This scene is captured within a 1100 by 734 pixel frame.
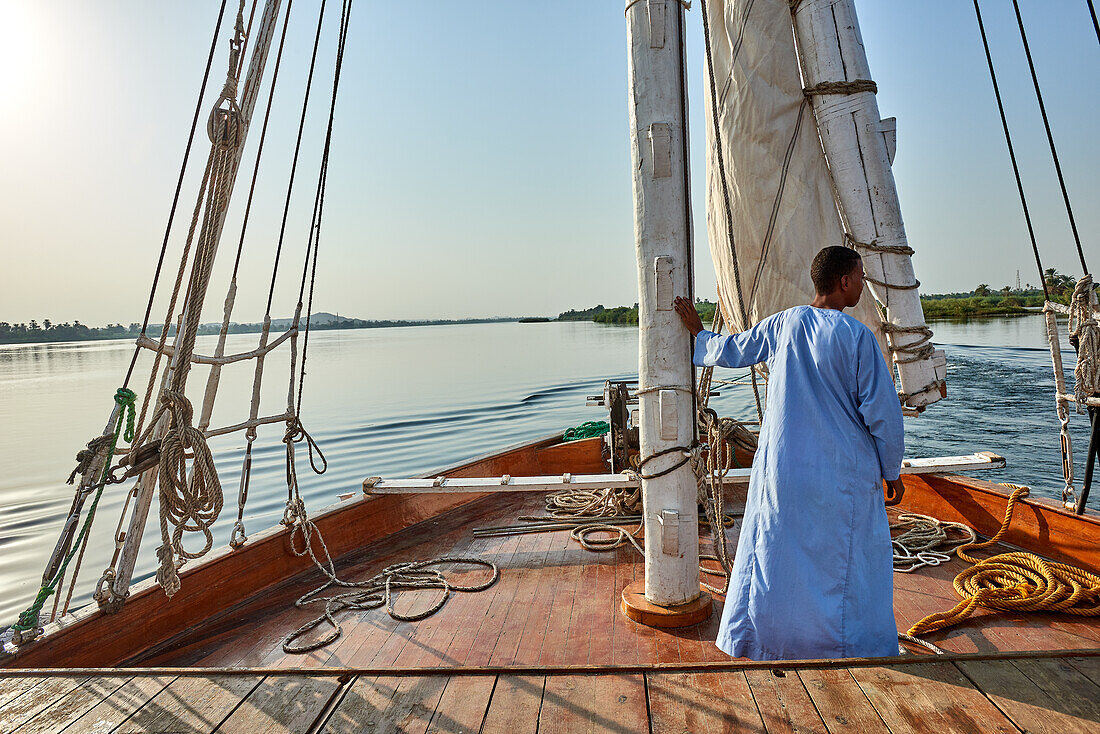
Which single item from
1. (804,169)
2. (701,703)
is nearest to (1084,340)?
(804,169)

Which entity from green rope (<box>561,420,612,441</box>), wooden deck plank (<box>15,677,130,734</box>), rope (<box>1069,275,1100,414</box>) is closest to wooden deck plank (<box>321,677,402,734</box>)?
wooden deck plank (<box>15,677,130,734</box>)

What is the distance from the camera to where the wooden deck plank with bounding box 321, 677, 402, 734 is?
1485 millimetres

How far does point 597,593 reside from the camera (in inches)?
116

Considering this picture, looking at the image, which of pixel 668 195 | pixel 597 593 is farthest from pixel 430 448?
pixel 668 195

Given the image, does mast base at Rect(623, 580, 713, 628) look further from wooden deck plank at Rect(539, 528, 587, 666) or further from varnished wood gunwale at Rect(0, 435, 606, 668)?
varnished wood gunwale at Rect(0, 435, 606, 668)

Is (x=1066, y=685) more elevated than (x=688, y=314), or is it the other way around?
(x=688, y=314)

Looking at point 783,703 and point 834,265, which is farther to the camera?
point 834,265

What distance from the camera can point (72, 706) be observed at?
1.59 m

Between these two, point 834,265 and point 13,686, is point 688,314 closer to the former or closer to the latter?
point 834,265

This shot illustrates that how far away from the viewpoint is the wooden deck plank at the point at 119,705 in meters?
1.51

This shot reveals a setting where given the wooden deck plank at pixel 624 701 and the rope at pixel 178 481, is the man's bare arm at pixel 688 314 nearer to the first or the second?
the wooden deck plank at pixel 624 701

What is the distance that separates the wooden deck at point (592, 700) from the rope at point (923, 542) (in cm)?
164

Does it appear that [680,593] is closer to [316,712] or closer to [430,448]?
[316,712]

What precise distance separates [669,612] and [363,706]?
51.9 inches
